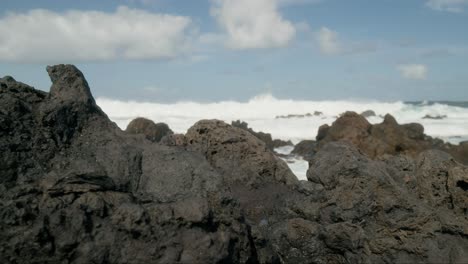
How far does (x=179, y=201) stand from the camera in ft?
8.48

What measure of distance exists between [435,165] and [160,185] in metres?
2.19

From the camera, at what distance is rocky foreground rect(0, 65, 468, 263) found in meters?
2.36

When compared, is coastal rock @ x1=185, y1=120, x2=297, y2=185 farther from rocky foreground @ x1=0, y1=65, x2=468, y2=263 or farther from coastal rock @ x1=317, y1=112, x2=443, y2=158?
coastal rock @ x1=317, y1=112, x2=443, y2=158

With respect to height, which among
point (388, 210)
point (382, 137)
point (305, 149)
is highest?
point (388, 210)

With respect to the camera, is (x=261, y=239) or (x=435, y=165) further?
(x=435, y=165)

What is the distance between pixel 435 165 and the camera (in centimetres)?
369

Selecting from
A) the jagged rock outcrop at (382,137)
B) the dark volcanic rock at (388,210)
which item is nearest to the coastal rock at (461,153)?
the jagged rock outcrop at (382,137)

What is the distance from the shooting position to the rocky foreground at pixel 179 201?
2.36m

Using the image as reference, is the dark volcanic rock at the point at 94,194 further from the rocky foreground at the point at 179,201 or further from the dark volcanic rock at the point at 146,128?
the dark volcanic rock at the point at 146,128

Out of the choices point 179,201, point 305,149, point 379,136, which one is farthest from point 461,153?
point 179,201

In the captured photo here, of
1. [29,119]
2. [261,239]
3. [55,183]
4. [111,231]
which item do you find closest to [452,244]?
[261,239]

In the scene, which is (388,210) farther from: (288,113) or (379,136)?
(288,113)

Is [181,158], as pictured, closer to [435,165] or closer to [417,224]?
[417,224]

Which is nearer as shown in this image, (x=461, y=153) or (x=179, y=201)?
(x=179, y=201)
